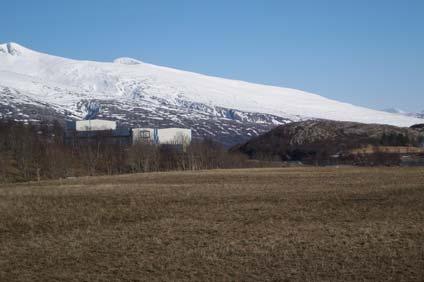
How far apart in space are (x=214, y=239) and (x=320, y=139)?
154 metres

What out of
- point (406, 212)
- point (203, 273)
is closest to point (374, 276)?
point (203, 273)

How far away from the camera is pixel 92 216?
21.6 meters

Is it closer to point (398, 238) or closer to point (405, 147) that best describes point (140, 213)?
point (398, 238)

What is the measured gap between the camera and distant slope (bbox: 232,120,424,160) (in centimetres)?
14650

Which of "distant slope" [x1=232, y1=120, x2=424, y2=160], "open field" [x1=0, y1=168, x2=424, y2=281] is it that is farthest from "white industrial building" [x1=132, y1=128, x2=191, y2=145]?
"open field" [x1=0, y1=168, x2=424, y2=281]

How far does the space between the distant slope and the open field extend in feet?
357

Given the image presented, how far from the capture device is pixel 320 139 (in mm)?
166500

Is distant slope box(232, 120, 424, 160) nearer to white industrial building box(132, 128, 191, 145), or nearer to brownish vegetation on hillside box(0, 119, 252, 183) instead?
white industrial building box(132, 128, 191, 145)

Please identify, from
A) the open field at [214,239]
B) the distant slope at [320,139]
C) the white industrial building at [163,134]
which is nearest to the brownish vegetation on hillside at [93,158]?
the white industrial building at [163,134]

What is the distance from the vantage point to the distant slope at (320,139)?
146500mm

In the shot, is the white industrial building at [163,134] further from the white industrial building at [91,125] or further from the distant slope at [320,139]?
the white industrial building at [91,125]

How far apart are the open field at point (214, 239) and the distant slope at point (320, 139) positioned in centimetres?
10889

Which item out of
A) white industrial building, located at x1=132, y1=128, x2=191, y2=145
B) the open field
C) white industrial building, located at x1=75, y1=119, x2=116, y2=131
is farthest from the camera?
white industrial building, located at x1=75, y1=119, x2=116, y2=131

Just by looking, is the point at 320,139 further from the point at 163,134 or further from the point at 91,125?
the point at 91,125
